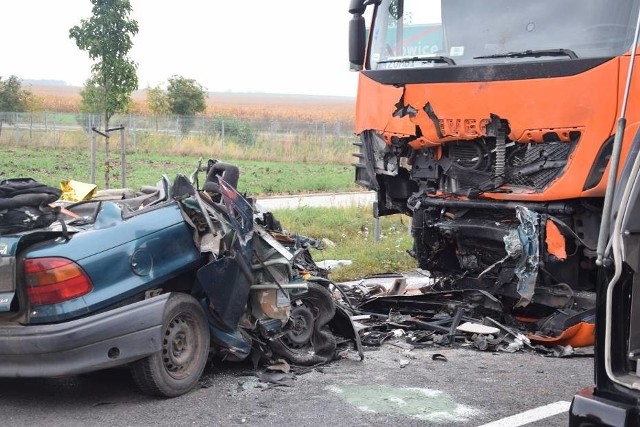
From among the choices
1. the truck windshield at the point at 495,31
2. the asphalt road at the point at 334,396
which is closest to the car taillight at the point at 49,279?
the asphalt road at the point at 334,396

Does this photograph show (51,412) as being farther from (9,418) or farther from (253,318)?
(253,318)

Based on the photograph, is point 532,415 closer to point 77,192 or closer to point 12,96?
point 77,192

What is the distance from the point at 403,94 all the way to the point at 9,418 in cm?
427

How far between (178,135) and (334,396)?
2540cm

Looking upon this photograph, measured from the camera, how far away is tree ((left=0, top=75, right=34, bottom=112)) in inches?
1469

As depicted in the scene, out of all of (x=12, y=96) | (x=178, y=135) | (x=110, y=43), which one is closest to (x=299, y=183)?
(x=178, y=135)

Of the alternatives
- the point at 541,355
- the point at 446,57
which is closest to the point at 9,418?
the point at 541,355

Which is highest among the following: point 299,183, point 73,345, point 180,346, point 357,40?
point 357,40

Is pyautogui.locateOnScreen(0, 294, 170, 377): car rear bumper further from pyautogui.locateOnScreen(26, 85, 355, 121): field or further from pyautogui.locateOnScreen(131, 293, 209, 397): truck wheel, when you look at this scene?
pyautogui.locateOnScreen(26, 85, 355, 121): field

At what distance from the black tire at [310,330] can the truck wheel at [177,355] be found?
758 millimetres

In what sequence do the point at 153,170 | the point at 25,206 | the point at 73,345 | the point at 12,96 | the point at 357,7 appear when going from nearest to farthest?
the point at 73,345 < the point at 25,206 < the point at 357,7 < the point at 153,170 < the point at 12,96

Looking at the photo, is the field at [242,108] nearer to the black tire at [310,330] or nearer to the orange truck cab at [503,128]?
the orange truck cab at [503,128]

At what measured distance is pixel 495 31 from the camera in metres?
6.77

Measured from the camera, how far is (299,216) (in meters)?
13.7
